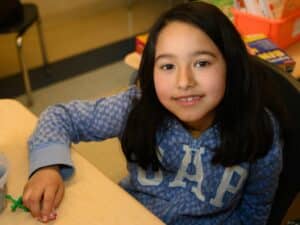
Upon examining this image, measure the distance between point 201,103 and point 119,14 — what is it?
3113 millimetres

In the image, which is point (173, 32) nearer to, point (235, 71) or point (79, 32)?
point (235, 71)

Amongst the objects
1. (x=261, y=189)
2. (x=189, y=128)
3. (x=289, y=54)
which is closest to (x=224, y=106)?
(x=189, y=128)

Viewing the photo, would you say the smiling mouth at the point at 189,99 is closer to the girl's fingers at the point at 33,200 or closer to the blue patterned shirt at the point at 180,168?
the blue patterned shirt at the point at 180,168

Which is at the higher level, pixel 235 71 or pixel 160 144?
pixel 235 71

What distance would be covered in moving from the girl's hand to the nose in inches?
10.9

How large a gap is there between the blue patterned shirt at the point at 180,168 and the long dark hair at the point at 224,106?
0.08 ft

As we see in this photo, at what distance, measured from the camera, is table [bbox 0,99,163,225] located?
731 millimetres

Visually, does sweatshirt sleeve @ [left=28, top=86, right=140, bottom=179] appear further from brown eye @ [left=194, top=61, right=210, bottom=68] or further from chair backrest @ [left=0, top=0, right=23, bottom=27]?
chair backrest @ [left=0, top=0, right=23, bottom=27]

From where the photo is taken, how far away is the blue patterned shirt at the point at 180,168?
979 millimetres

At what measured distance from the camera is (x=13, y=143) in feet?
3.04

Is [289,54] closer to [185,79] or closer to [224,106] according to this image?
[224,106]

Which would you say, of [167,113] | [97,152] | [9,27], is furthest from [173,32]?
[9,27]

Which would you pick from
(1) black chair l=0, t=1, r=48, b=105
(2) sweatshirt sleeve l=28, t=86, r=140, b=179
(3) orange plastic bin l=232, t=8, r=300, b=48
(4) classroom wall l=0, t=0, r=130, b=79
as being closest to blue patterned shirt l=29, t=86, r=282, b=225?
(2) sweatshirt sleeve l=28, t=86, r=140, b=179

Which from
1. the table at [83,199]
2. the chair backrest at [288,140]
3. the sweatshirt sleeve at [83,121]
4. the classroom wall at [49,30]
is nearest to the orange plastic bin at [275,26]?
the chair backrest at [288,140]
